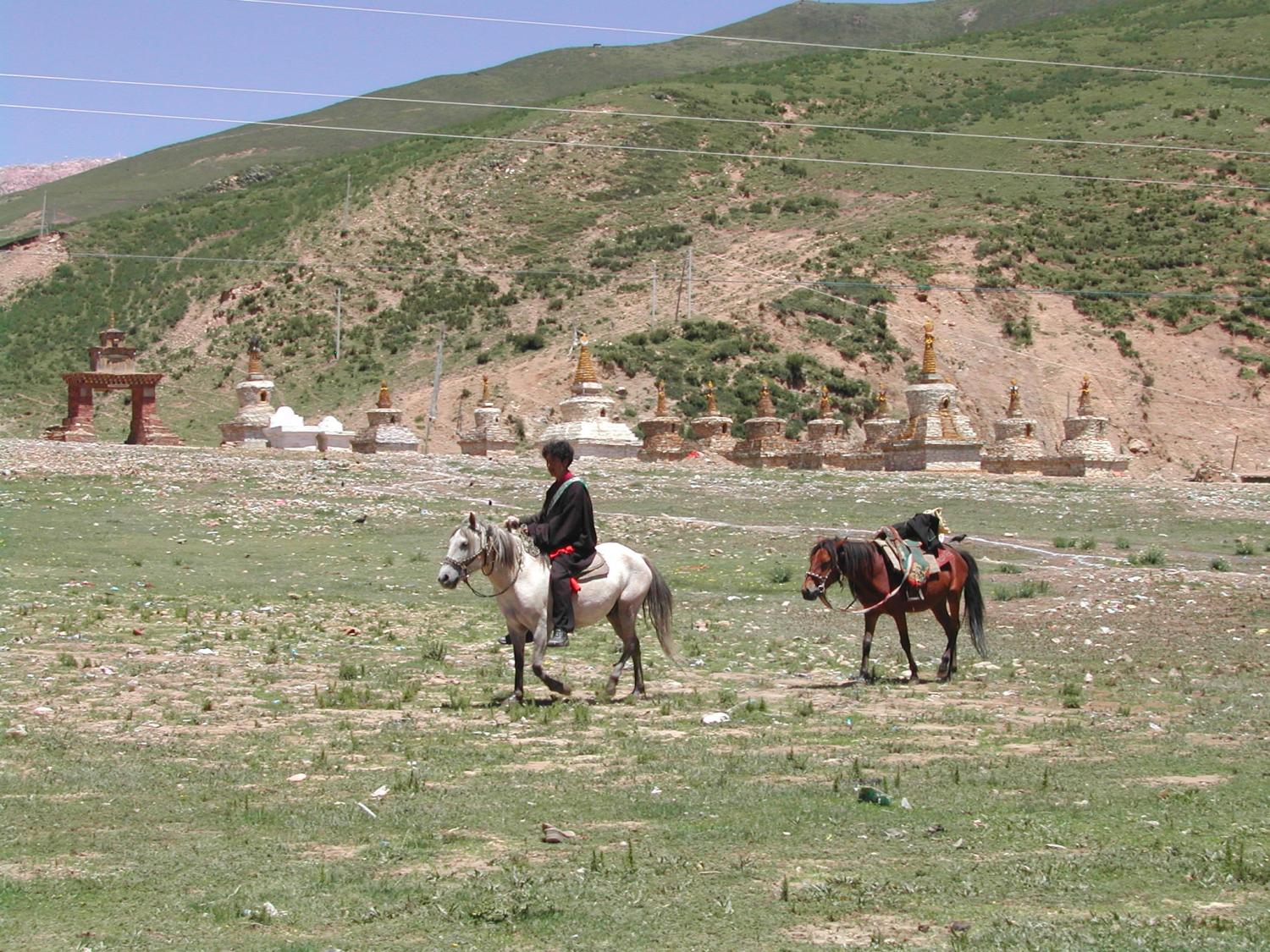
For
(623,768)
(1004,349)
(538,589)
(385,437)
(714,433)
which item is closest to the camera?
(623,768)

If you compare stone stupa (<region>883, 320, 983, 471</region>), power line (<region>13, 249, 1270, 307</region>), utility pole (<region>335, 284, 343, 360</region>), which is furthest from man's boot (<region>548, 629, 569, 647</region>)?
utility pole (<region>335, 284, 343, 360</region>)

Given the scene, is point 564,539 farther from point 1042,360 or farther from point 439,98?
point 439,98

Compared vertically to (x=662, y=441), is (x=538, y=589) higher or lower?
lower

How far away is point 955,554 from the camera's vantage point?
13945 millimetres

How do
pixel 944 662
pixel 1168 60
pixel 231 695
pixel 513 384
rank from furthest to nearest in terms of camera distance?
pixel 1168 60 < pixel 513 384 < pixel 944 662 < pixel 231 695

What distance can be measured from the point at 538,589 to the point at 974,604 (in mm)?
4464

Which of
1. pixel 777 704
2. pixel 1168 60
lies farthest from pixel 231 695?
pixel 1168 60

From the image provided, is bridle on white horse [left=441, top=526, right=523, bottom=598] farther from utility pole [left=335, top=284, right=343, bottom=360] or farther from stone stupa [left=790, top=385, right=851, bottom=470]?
utility pole [left=335, top=284, right=343, bottom=360]

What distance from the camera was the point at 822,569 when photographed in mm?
13148

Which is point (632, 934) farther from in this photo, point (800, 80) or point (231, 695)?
point (800, 80)

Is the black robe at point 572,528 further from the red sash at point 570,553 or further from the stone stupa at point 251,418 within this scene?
the stone stupa at point 251,418

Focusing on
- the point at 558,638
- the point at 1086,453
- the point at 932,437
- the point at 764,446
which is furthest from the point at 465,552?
the point at 1086,453

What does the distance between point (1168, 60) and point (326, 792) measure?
119m

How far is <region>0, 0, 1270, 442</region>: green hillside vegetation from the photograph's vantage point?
71.6 m
